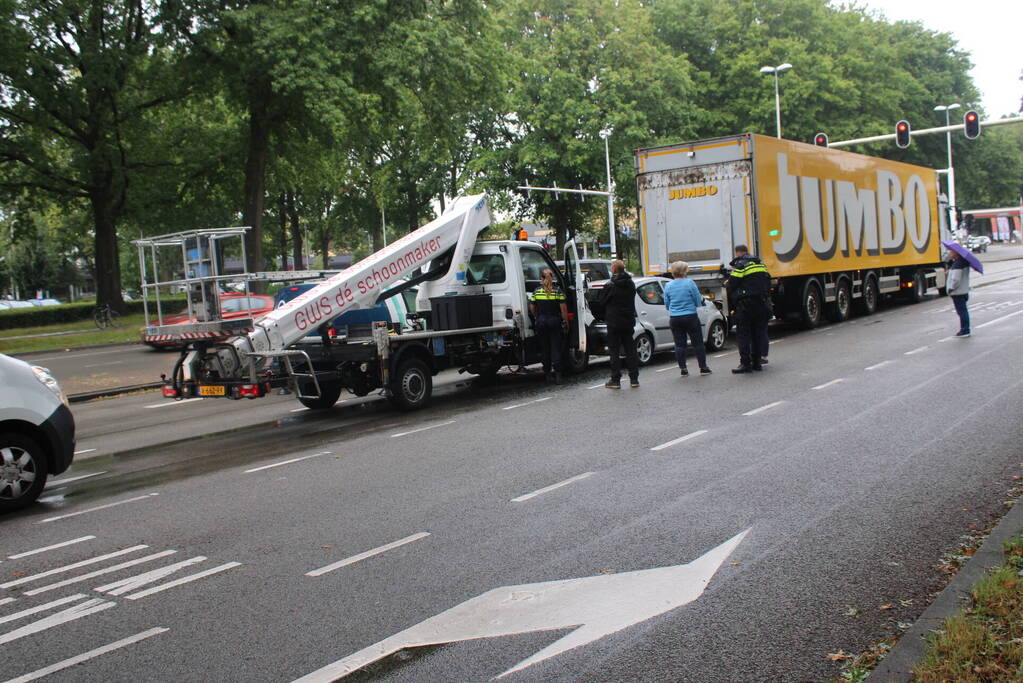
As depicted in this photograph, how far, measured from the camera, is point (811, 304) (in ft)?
67.5

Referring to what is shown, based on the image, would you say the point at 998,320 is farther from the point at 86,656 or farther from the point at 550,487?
the point at 86,656

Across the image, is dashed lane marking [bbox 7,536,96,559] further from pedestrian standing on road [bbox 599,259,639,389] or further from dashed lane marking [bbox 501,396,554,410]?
pedestrian standing on road [bbox 599,259,639,389]

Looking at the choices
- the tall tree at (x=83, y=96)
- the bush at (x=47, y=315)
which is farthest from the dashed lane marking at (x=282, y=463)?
the bush at (x=47, y=315)

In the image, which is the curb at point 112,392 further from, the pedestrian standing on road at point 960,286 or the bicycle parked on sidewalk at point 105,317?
the pedestrian standing on road at point 960,286

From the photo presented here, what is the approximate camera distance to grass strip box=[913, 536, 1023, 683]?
11.4 feet

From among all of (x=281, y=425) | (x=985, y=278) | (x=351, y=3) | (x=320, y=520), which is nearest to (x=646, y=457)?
(x=320, y=520)

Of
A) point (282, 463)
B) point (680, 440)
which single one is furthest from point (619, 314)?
point (282, 463)

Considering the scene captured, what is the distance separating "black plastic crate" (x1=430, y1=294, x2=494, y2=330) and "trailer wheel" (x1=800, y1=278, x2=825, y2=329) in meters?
9.75

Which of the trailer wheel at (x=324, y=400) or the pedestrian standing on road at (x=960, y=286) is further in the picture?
the pedestrian standing on road at (x=960, y=286)

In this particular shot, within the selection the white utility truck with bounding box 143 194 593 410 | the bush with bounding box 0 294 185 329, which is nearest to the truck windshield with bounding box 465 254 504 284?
the white utility truck with bounding box 143 194 593 410

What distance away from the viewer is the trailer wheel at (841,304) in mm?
21703

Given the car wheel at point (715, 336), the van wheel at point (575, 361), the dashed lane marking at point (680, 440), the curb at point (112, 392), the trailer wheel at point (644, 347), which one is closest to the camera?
the dashed lane marking at point (680, 440)

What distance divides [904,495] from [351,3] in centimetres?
2229

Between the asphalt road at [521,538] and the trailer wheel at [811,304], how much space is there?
8.95 m
